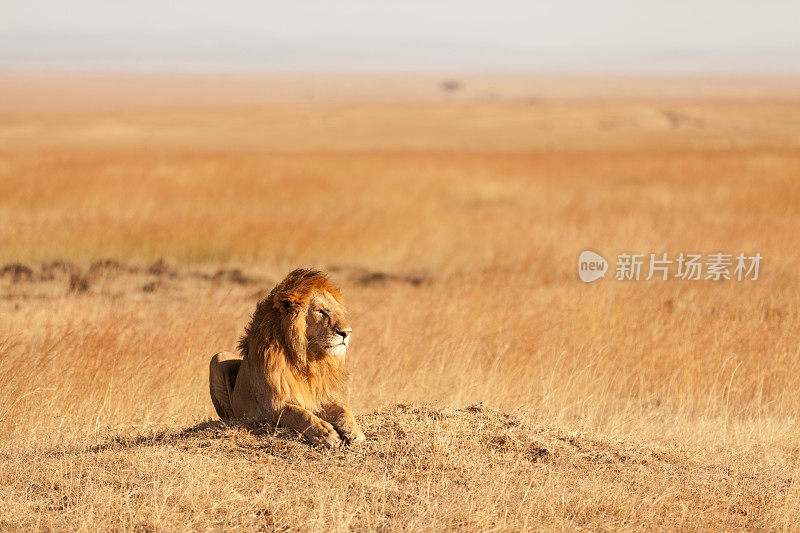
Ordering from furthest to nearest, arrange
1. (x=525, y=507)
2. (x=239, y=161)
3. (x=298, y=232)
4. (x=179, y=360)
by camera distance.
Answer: (x=239, y=161) → (x=298, y=232) → (x=179, y=360) → (x=525, y=507)

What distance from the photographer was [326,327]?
4645mm

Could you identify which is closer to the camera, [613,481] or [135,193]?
[613,481]

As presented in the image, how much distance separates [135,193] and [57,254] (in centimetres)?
583

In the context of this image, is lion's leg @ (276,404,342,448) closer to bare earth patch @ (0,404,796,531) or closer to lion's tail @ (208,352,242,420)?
bare earth patch @ (0,404,796,531)

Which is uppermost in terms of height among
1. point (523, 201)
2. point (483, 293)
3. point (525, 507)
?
point (523, 201)

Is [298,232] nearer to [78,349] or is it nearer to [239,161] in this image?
[78,349]

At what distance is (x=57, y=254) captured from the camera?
43.3 ft

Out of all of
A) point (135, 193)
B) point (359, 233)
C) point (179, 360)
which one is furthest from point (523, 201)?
point (179, 360)
